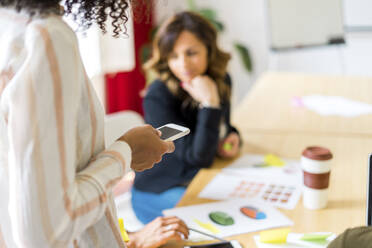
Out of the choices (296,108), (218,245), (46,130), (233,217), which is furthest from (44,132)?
(296,108)

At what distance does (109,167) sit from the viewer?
2.28 feet

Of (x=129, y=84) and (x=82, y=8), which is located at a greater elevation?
(x=82, y=8)

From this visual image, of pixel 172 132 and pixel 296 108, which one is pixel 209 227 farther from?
pixel 296 108

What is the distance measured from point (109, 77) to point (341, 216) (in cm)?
244

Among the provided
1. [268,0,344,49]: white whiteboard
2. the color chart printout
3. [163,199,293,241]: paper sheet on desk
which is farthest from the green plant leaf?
[163,199,293,241]: paper sheet on desk

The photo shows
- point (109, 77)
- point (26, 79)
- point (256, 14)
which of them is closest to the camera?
point (26, 79)

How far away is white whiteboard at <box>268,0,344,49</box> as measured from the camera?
330 centimetres

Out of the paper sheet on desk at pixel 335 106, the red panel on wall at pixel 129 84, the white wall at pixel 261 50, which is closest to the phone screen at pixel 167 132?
the paper sheet on desk at pixel 335 106

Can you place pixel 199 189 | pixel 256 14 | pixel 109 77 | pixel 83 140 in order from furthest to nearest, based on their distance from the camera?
pixel 256 14
pixel 109 77
pixel 199 189
pixel 83 140

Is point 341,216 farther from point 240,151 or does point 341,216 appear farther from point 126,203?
point 126,203

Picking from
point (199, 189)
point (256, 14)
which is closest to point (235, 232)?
point (199, 189)

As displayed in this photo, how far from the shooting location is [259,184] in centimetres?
145

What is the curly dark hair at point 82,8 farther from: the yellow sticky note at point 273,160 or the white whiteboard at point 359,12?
the white whiteboard at point 359,12

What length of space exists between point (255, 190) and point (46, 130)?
0.92 m
